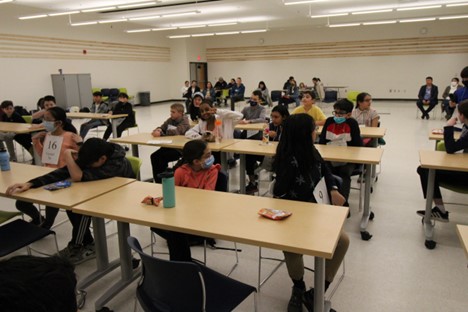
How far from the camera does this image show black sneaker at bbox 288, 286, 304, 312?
7.68 feet

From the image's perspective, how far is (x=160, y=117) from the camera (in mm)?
12133

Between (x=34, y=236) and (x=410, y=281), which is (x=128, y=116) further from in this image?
(x=410, y=281)

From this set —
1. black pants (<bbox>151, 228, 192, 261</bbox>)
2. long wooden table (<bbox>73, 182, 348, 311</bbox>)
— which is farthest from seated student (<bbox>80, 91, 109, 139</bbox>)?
black pants (<bbox>151, 228, 192, 261</bbox>)

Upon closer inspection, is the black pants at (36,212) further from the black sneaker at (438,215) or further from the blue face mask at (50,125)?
the black sneaker at (438,215)

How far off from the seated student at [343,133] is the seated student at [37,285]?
11.6 ft

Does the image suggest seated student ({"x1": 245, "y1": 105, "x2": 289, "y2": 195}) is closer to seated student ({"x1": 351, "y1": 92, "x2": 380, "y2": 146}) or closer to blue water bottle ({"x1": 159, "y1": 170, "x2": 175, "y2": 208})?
seated student ({"x1": 351, "y1": 92, "x2": 380, "y2": 146})

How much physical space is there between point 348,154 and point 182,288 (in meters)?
2.57

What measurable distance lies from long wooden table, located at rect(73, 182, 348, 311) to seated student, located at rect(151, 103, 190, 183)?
2.35m

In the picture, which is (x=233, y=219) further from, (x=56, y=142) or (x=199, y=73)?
(x=199, y=73)

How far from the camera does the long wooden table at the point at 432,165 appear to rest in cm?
306

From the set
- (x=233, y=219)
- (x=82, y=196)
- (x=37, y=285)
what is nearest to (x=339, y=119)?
(x=233, y=219)

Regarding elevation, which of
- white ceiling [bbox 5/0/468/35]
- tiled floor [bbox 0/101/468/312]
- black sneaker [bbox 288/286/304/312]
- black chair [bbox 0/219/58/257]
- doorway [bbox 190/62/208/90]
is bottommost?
tiled floor [bbox 0/101/468/312]

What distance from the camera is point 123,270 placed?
264 centimetres

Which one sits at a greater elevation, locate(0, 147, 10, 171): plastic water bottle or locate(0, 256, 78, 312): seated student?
locate(0, 256, 78, 312): seated student
